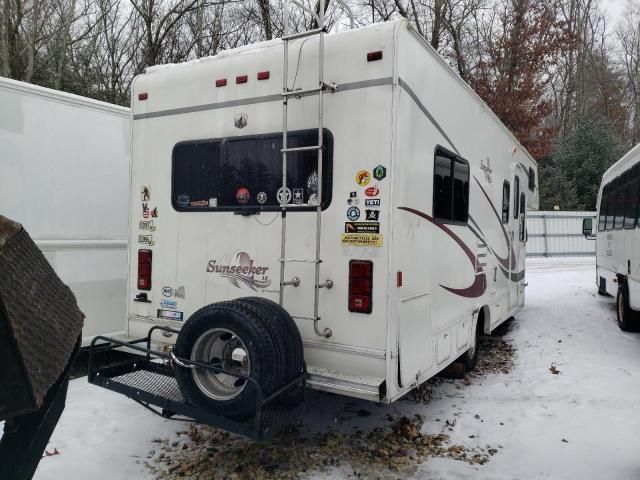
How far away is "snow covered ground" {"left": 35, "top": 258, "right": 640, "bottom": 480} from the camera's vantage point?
149 inches

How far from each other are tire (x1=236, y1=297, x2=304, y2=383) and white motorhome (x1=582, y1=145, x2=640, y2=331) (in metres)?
5.41

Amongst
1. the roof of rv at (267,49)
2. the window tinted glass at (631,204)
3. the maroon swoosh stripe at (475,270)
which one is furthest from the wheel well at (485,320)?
the window tinted glass at (631,204)

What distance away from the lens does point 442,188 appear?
4.59 m

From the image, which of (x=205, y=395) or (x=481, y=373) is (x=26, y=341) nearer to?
(x=205, y=395)

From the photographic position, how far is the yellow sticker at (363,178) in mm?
3746

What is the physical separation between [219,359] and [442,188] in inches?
91.2

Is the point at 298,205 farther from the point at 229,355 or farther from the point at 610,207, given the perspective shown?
the point at 610,207

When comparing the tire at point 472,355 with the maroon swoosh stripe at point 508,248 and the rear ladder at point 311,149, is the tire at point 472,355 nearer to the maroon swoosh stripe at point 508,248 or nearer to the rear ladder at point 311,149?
the maroon swoosh stripe at point 508,248

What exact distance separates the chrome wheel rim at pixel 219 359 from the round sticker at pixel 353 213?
114 cm

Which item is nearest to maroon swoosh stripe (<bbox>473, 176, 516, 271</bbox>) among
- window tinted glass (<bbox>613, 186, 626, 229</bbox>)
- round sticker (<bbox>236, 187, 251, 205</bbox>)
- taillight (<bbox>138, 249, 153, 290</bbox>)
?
window tinted glass (<bbox>613, 186, 626, 229</bbox>)

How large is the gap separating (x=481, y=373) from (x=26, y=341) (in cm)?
534

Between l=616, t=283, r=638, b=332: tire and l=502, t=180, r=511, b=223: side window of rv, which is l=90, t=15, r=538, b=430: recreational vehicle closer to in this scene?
l=502, t=180, r=511, b=223: side window of rv

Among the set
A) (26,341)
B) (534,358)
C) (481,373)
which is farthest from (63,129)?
(534,358)

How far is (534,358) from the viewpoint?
667 cm
